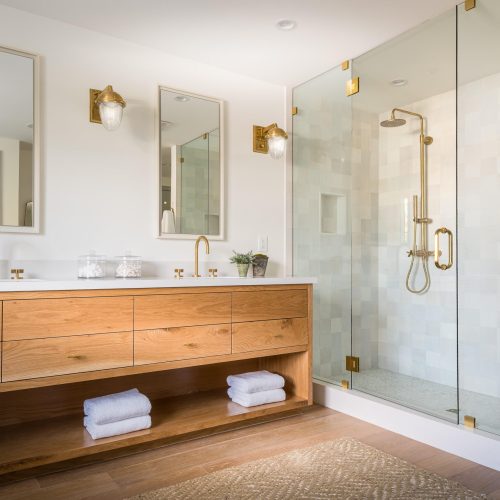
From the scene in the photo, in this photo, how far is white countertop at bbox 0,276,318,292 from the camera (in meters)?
1.85

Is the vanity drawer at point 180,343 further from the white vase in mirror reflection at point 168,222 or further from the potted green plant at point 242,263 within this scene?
the white vase in mirror reflection at point 168,222

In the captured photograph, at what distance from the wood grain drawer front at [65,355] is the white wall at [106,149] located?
0.60 metres

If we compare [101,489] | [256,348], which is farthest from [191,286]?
[101,489]

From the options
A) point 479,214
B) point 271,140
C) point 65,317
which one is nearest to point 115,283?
point 65,317

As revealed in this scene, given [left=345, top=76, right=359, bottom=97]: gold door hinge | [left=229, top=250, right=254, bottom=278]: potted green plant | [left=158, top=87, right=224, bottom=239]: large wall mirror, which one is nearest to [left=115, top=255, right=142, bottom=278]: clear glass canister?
[left=158, top=87, right=224, bottom=239]: large wall mirror

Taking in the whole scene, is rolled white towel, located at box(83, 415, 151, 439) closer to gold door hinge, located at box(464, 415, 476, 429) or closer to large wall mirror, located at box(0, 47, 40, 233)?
large wall mirror, located at box(0, 47, 40, 233)

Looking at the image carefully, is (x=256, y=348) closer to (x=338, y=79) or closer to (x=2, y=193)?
(x=2, y=193)

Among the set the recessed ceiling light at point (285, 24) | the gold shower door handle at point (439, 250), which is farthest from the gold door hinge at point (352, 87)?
the gold shower door handle at point (439, 250)

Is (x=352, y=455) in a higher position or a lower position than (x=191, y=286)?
lower

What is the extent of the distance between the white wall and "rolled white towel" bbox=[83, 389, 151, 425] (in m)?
0.75

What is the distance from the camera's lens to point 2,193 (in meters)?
2.27

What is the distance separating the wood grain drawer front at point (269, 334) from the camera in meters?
2.46

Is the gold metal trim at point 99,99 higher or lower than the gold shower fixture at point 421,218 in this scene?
higher

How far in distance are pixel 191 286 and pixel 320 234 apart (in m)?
1.17
